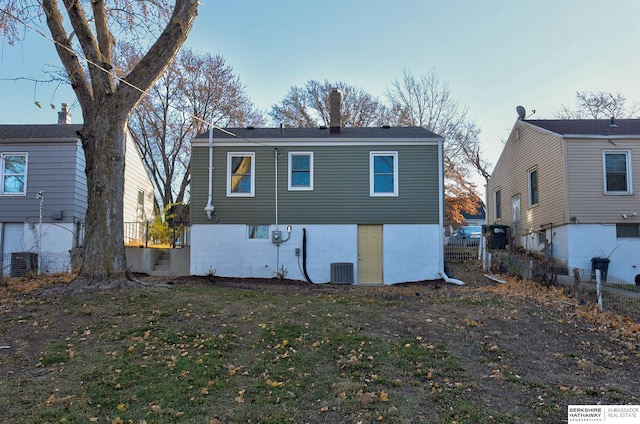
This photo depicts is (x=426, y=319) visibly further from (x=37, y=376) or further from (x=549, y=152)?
(x=549, y=152)

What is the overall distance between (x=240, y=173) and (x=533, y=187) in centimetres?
1075

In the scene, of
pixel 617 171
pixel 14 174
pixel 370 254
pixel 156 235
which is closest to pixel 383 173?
pixel 370 254

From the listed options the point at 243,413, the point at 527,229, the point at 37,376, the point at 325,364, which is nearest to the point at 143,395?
the point at 243,413

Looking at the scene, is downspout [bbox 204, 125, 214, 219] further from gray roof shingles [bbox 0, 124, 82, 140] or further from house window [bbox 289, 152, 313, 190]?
gray roof shingles [bbox 0, 124, 82, 140]

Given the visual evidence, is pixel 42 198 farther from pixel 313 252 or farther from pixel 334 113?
pixel 334 113

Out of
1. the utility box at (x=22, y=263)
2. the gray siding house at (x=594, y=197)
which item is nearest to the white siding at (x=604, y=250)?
the gray siding house at (x=594, y=197)

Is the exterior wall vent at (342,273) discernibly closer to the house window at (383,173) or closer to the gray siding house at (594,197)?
the house window at (383,173)

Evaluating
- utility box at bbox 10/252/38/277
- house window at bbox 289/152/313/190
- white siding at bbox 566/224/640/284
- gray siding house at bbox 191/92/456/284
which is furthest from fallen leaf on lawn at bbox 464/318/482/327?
utility box at bbox 10/252/38/277

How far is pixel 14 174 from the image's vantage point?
15.8m

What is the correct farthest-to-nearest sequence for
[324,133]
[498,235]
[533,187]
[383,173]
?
1. [498,235]
2. [533,187]
3. [324,133]
4. [383,173]

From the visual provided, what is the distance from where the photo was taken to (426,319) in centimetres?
746

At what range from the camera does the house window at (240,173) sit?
14938 millimetres

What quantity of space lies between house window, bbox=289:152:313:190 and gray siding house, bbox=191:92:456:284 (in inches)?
1.2

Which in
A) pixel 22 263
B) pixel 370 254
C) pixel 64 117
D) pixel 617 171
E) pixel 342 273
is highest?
pixel 64 117
